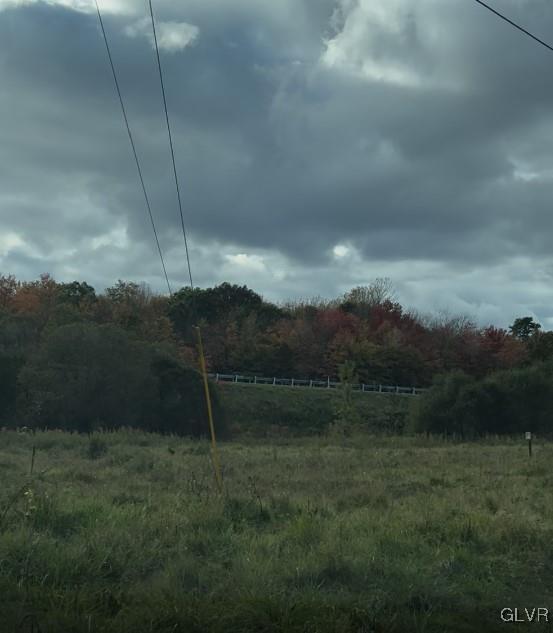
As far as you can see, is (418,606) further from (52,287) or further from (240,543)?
(52,287)

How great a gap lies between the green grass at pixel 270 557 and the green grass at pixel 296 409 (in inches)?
1756

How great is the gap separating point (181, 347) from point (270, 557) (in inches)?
2658

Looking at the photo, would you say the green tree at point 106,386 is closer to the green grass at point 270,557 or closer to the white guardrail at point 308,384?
the white guardrail at point 308,384

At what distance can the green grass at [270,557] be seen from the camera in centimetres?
575

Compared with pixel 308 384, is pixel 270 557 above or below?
below

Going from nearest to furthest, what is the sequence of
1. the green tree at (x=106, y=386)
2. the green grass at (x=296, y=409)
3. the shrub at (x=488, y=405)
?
the green tree at (x=106, y=386)
the shrub at (x=488, y=405)
the green grass at (x=296, y=409)

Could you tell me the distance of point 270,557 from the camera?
7879 mm

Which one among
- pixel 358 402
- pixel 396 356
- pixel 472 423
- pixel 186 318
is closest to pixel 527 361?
pixel 396 356

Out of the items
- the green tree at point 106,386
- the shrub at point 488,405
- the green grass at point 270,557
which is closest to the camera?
the green grass at point 270,557

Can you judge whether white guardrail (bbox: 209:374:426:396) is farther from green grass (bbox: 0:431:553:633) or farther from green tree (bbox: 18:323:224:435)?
green grass (bbox: 0:431:553:633)

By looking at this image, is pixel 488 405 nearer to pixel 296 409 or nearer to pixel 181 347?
pixel 296 409

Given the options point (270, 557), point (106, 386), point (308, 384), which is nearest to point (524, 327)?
point (308, 384)

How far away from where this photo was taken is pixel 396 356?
3078 inches

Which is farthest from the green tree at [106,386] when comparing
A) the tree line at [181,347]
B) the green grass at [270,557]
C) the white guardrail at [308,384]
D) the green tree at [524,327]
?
the green tree at [524,327]
